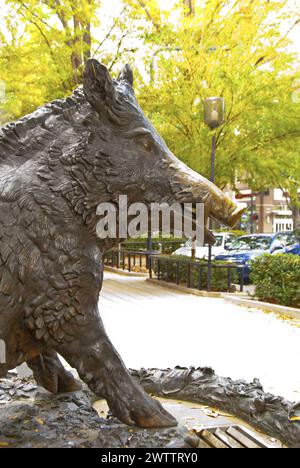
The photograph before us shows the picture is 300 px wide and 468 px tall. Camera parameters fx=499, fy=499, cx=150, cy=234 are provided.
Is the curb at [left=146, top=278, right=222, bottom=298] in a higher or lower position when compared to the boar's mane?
lower

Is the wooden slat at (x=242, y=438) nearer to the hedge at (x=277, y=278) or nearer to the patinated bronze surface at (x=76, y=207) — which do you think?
the patinated bronze surface at (x=76, y=207)

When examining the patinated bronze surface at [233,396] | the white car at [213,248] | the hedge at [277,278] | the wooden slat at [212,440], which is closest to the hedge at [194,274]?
the white car at [213,248]

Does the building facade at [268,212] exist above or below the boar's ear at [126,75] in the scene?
above

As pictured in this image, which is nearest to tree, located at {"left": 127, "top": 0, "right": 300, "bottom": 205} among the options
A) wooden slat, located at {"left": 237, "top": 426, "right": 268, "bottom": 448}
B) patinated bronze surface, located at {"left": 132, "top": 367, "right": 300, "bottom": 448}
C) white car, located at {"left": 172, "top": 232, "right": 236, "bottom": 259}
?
white car, located at {"left": 172, "top": 232, "right": 236, "bottom": 259}

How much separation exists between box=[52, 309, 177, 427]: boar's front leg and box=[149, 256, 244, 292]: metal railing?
935 centimetres

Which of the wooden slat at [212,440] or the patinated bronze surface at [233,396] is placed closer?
the wooden slat at [212,440]

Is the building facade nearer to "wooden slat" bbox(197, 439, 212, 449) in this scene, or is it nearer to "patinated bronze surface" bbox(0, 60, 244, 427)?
"wooden slat" bbox(197, 439, 212, 449)

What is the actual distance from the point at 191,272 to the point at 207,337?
223 inches

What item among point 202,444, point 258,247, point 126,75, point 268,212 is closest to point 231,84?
point 258,247

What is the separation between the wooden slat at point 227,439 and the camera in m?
2.73

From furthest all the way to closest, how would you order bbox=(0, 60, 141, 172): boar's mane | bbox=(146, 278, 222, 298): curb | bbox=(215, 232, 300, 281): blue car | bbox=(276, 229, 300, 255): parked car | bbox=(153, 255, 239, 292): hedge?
bbox=(276, 229, 300, 255): parked car < bbox=(215, 232, 300, 281): blue car < bbox=(153, 255, 239, 292): hedge < bbox=(146, 278, 222, 298): curb < bbox=(0, 60, 141, 172): boar's mane

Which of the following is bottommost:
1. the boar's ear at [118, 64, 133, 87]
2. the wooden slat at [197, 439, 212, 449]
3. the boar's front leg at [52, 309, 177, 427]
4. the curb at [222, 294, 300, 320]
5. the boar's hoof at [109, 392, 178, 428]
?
the curb at [222, 294, 300, 320]

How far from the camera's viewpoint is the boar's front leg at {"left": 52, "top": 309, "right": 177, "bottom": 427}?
101 inches

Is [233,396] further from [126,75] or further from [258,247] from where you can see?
[258,247]
